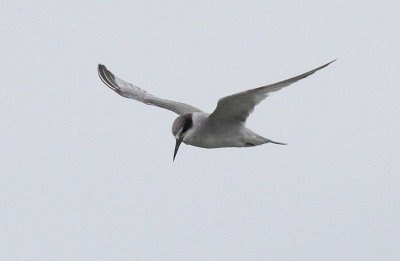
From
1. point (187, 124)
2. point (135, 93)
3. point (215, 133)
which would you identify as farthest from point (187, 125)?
point (135, 93)

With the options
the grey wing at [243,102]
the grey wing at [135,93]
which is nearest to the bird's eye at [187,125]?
the grey wing at [243,102]

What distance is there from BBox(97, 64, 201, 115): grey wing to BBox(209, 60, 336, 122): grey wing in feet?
9.16

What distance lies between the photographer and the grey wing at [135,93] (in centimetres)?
2316

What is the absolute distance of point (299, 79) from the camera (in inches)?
691

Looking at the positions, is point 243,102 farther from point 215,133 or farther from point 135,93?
point 135,93

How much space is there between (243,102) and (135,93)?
5250 millimetres

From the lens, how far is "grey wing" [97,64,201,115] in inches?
912

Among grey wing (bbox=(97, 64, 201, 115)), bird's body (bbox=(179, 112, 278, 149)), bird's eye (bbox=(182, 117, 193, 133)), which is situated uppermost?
grey wing (bbox=(97, 64, 201, 115))

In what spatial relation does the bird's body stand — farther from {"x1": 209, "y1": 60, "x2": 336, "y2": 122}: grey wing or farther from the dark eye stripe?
{"x1": 209, "y1": 60, "x2": 336, "y2": 122}: grey wing

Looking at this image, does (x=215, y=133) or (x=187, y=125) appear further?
(x=187, y=125)

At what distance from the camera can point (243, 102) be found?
19.6 meters

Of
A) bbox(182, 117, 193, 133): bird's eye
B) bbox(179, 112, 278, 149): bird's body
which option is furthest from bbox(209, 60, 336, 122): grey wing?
bbox(182, 117, 193, 133): bird's eye

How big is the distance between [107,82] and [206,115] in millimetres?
4994

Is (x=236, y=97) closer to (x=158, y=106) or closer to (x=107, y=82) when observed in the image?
(x=158, y=106)
